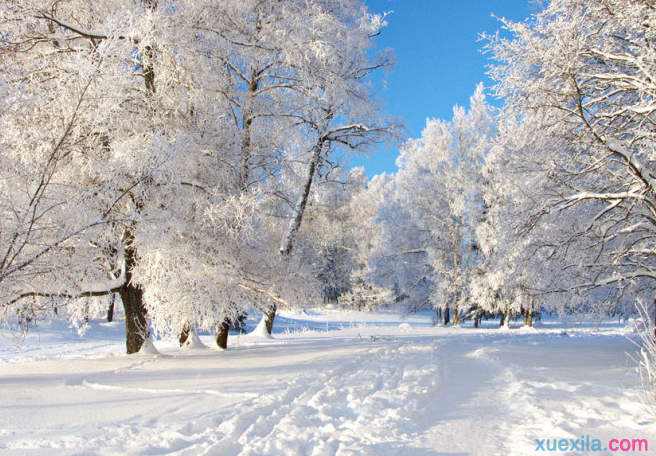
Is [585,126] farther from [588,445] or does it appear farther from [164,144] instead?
[164,144]

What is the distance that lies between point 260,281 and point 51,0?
19.7 ft

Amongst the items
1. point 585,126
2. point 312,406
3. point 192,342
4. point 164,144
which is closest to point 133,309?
point 192,342

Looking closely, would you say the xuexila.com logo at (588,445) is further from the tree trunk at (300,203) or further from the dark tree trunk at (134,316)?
the tree trunk at (300,203)

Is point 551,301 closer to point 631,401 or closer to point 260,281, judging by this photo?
point 631,401

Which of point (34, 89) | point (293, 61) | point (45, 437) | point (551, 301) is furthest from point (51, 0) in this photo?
point (551, 301)

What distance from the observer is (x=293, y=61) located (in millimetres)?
8398

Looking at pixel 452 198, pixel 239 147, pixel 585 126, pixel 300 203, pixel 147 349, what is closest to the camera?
pixel 585 126

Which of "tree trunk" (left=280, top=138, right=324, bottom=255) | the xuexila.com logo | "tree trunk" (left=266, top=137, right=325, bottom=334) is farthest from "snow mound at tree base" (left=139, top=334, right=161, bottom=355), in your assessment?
the xuexila.com logo

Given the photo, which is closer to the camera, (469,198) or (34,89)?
(34,89)

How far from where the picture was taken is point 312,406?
4.51 meters

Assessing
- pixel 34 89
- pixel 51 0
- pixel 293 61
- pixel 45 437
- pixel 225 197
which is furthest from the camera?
pixel 293 61

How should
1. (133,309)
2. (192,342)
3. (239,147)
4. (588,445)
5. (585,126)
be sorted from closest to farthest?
1. (588,445)
2. (585,126)
3. (133,309)
4. (239,147)
5. (192,342)

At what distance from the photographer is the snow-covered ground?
11.0 feet

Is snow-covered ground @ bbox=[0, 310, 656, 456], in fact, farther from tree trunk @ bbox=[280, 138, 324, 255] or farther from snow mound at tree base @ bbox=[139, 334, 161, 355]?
tree trunk @ bbox=[280, 138, 324, 255]
